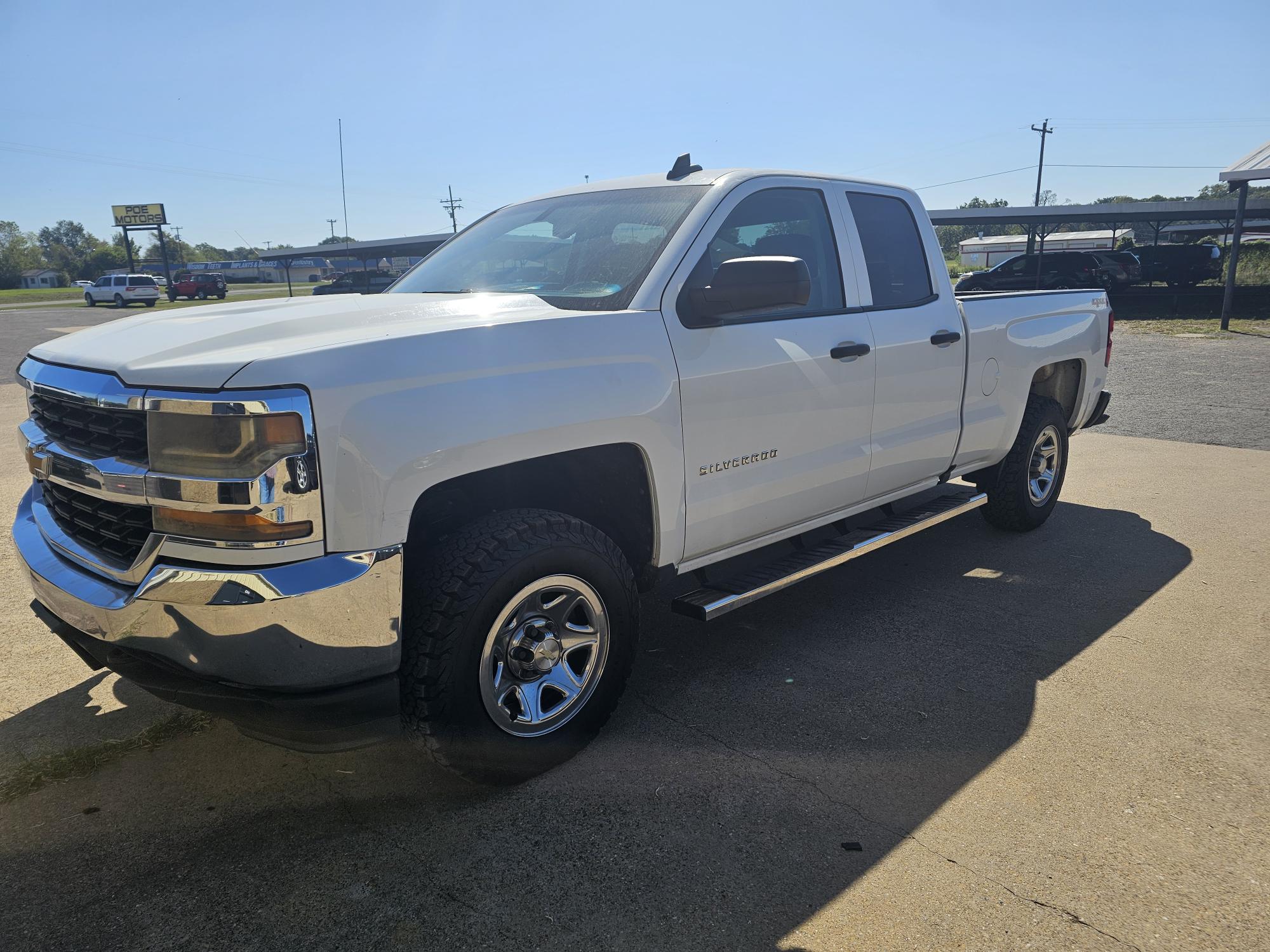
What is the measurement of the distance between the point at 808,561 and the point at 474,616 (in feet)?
5.52

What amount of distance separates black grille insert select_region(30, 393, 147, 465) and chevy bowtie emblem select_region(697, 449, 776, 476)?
1.75 m

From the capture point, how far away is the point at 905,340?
4098mm

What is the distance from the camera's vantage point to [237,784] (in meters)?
2.94

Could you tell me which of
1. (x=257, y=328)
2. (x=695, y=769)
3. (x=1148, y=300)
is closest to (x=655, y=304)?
(x=257, y=328)

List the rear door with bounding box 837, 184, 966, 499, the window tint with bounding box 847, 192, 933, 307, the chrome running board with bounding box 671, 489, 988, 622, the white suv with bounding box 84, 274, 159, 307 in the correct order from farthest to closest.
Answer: the white suv with bounding box 84, 274, 159, 307 → the window tint with bounding box 847, 192, 933, 307 → the rear door with bounding box 837, 184, 966, 499 → the chrome running board with bounding box 671, 489, 988, 622

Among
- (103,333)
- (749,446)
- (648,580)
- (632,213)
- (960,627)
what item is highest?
(632,213)

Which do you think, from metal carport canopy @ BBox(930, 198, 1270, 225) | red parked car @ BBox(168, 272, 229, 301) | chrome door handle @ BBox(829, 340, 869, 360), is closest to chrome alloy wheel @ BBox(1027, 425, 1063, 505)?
chrome door handle @ BBox(829, 340, 869, 360)

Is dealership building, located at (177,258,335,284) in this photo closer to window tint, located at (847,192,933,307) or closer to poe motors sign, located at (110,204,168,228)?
poe motors sign, located at (110,204,168,228)

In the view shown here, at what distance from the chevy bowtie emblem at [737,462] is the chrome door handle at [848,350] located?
531mm

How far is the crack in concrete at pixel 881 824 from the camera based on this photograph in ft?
7.56

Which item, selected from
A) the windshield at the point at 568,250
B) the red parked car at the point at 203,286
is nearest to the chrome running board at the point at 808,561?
the windshield at the point at 568,250

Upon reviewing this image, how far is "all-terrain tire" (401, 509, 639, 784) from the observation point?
2.55 meters

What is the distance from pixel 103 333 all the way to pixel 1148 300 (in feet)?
99.9

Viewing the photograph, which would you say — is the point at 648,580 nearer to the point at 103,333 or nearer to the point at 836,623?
the point at 836,623
